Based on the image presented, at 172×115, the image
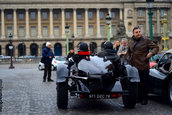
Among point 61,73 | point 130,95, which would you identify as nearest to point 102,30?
point 61,73

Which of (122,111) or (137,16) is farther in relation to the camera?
(137,16)

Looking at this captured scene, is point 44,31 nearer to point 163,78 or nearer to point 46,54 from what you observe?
point 46,54

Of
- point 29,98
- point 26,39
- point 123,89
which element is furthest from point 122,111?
point 26,39

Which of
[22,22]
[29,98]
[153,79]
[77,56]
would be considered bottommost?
[29,98]

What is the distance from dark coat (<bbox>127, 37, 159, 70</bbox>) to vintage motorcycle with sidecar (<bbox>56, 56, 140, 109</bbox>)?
0.53 meters

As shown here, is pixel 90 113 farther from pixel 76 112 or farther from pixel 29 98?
pixel 29 98

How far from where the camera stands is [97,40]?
254 ft

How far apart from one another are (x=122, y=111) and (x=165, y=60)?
2548mm

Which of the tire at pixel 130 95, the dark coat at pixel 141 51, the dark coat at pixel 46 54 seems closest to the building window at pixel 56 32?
the dark coat at pixel 46 54

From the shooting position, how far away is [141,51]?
8.66 metres

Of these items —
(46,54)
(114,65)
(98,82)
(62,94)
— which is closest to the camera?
(98,82)

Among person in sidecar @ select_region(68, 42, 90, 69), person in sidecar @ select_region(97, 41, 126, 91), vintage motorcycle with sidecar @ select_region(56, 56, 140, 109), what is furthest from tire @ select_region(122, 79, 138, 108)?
person in sidecar @ select_region(68, 42, 90, 69)

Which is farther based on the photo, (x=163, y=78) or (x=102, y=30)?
(x=102, y=30)

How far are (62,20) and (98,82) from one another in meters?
70.7
